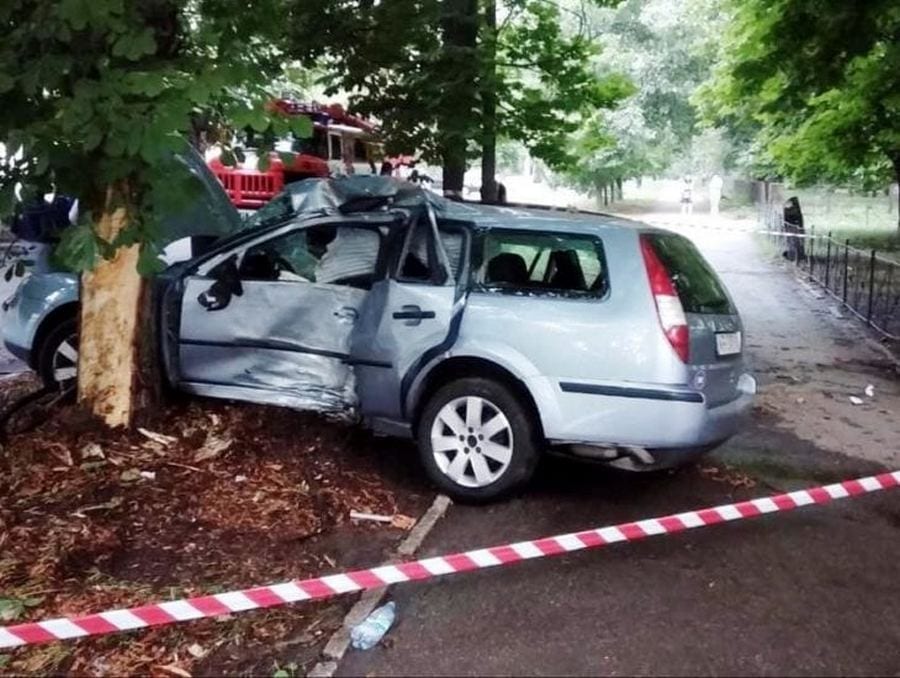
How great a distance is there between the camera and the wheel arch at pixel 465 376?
17.1ft

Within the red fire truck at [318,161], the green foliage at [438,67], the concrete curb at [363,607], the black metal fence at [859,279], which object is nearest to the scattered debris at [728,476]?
the concrete curb at [363,607]

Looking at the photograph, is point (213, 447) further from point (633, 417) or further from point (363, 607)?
point (633, 417)

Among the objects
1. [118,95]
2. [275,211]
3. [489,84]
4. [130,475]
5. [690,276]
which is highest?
[489,84]

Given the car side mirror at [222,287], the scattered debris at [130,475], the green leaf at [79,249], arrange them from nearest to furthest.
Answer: the green leaf at [79,249] < the scattered debris at [130,475] < the car side mirror at [222,287]

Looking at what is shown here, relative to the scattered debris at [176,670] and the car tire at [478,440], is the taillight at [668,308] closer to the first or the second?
the car tire at [478,440]

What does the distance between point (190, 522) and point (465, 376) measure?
1732 millimetres

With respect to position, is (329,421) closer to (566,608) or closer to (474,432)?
(474,432)

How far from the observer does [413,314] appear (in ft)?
18.0

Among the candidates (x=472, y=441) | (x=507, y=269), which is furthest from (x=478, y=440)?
(x=507, y=269)

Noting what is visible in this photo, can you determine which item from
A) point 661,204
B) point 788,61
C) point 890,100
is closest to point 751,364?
point 788,61

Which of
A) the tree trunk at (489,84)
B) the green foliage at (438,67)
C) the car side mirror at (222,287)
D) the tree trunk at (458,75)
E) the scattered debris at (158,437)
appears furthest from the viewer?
the tree trunk at (489,84)

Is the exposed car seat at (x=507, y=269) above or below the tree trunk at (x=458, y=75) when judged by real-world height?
below

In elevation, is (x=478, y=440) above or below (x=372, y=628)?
above

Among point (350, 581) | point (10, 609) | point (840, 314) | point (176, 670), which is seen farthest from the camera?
point (840, 314)
